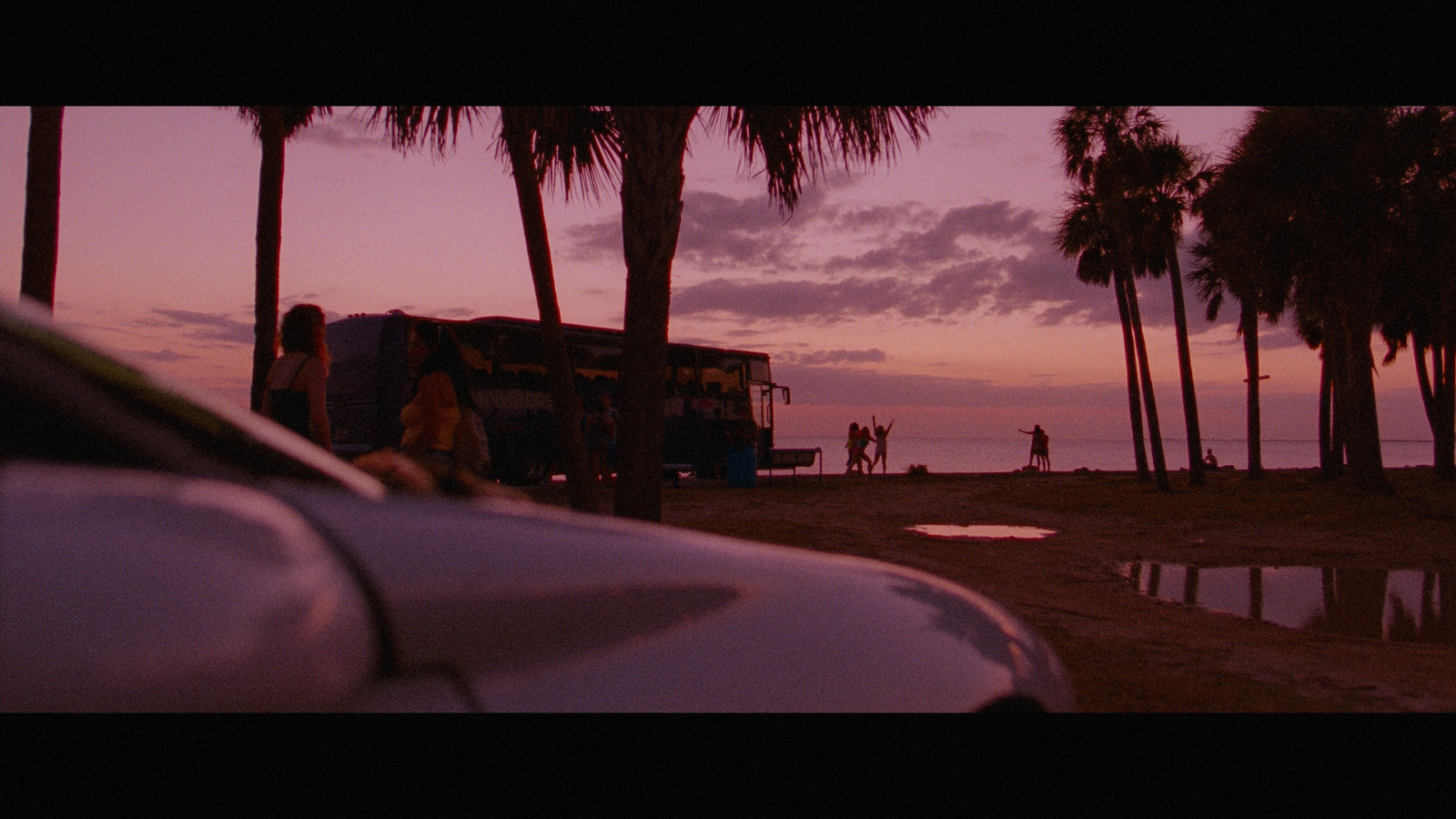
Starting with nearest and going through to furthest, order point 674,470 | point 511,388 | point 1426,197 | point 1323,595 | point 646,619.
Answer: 1. point 646,619
2. point 1323,595
3. point 1426,197
4. point 511,388
5. point 674,470

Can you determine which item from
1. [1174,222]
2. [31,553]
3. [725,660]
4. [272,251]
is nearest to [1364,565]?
[725,660]

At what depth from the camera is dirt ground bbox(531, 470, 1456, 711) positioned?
15.6ft

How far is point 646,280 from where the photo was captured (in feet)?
19.7

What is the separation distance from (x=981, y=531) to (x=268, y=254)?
9.88 meters

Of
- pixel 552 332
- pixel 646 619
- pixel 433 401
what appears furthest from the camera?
pixel 552 332

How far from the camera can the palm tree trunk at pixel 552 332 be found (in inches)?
279

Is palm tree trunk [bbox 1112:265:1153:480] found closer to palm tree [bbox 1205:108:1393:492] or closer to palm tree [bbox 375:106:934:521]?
palm tree [bbox 1205:108:1393:492]

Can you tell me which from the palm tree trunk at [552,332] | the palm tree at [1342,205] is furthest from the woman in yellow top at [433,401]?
the palm tree at [1342,205]

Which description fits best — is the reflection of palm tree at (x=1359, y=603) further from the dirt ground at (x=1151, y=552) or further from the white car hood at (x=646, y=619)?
the white car hood at (x=646, y=619)

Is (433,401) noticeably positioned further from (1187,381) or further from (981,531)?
(1187,381)

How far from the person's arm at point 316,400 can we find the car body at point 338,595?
5.29 metres

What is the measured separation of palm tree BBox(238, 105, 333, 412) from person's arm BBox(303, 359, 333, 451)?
3998 mm

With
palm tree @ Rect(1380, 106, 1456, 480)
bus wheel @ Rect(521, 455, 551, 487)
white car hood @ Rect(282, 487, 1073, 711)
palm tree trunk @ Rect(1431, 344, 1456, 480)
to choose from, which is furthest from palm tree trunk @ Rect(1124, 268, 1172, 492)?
white car hood @ Rect(282, 487, 1073, 711)

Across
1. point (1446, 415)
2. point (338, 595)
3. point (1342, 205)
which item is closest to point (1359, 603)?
point (338, 595)
